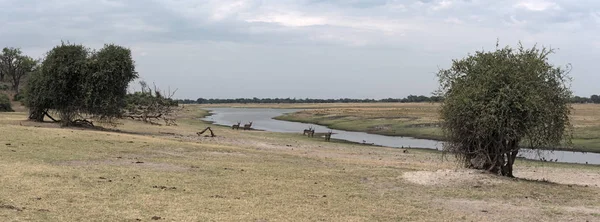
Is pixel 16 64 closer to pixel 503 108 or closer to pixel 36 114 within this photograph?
pixel 36 114

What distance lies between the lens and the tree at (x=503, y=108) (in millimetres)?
17312

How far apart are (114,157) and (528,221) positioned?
1465 centimetres

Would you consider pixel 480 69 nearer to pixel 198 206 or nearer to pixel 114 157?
pixel 198 206

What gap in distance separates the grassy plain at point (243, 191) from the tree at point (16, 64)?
3152 inches

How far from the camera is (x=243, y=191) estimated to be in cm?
1420

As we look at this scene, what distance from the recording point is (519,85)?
57.4 ft

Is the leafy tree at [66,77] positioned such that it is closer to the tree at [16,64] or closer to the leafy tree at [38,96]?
the leafy tree at [38,96]

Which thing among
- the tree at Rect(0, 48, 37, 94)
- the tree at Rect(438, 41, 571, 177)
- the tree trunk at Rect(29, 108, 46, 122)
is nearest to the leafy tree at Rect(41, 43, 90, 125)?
the tree trunk at Rect(29, 108, 46, 122)

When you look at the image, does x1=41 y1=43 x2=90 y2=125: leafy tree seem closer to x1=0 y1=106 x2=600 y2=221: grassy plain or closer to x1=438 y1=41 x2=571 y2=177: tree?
x1=0 y1=106 x2=600 y2=221: grassy plain

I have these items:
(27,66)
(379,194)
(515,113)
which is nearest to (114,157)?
(379,194)

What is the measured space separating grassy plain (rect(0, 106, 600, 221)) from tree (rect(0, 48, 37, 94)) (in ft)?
263

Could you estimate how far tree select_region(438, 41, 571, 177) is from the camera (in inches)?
682

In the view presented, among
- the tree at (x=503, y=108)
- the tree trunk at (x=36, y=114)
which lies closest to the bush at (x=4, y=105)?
the tree trunk at (x=36, y=114)

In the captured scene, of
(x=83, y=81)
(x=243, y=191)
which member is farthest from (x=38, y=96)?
(x=243, y=191)
